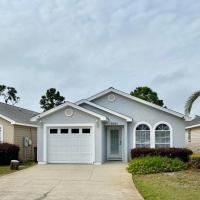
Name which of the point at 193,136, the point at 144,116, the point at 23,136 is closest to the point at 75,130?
the point at 144,116

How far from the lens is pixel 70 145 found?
27.1 meters

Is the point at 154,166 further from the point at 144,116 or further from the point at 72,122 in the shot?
the point at 144,116

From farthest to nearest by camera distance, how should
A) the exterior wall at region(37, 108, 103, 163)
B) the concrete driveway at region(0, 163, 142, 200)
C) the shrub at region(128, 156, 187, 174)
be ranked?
the exterior wall at region(37, 108, 103, 163)
the shrub at region(128, 156, 187, 174)
the concrete driveway at region(0, 163, 142, 200)

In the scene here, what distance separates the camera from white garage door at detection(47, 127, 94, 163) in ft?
88.0

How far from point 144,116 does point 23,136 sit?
9180mm

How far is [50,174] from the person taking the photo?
20.2 m

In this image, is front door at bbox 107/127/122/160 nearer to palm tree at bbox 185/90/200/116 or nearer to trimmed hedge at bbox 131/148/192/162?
trimmed hedge at bbox 131/148/192/162

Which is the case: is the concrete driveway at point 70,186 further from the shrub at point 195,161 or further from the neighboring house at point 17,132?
the neighboring house at point 17,132

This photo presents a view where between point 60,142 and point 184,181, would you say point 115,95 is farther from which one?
point 184,181

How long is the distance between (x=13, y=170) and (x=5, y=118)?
729 cm

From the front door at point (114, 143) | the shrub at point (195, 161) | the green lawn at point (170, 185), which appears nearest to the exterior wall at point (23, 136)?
the front door at point (114, 143)

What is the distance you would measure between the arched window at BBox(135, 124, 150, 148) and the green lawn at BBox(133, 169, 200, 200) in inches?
282

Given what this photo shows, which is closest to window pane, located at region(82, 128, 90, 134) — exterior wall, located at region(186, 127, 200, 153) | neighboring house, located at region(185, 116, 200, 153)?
neighboring house, located at region(185, 116, 200, 153)

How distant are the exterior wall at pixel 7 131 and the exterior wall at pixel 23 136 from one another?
1.44 feet
